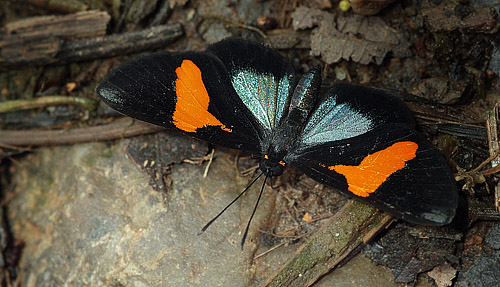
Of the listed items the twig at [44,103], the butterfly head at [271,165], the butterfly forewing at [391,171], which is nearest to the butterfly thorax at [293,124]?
the butterfly head at [271,165]

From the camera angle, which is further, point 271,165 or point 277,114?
point 277,114

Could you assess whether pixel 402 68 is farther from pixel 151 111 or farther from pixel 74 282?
pixel 74 282

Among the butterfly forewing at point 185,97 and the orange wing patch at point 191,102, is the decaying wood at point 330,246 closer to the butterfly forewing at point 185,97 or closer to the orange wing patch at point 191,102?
the butterfly forewing at point 185,97

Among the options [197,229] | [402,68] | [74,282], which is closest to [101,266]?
[74,282]

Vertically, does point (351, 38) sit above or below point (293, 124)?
above

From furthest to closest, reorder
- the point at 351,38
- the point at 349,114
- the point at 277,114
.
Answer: the point at 351,38 → the point at 277,114 → the point at 349,114

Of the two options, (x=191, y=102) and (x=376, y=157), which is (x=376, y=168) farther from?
(x=191, y=102)

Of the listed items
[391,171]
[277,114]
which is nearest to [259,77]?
[277,114]
